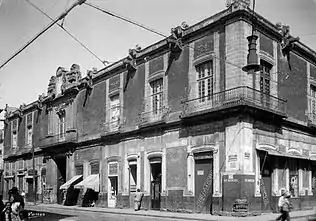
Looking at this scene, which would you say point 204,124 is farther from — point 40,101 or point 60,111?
point 40,101

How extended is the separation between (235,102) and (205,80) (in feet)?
10.2

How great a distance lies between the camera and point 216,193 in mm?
20516

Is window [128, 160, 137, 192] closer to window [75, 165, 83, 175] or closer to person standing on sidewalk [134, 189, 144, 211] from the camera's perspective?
person standing on sidewalk [134, 189, 144, 211]

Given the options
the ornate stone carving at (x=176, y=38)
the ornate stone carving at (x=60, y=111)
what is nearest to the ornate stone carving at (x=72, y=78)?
the ornate stone carving at (x=60, y=111)

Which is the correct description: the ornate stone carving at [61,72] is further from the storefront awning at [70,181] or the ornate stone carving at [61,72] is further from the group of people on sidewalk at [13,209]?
the group of people on sidewalk at [13,209]

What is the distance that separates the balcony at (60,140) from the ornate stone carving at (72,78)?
Answer: 360 cm

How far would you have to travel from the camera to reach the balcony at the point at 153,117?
2447cm

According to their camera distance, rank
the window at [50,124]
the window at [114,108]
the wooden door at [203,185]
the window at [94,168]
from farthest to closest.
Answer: the window at [50,124] < the window at [94,168] < the window at [114,108] < the wooden door at [203,185]

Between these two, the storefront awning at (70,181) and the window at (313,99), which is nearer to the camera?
the window at (313,99)

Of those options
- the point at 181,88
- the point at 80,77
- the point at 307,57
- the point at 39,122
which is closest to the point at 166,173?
the point at 181,88

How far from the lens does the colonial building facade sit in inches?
802

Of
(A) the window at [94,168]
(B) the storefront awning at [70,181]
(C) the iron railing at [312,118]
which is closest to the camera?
(C) the iron railing at [312,118]

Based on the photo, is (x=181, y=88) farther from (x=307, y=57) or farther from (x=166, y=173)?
(x=307, y=57)

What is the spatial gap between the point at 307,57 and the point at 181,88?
8007 millimetres
